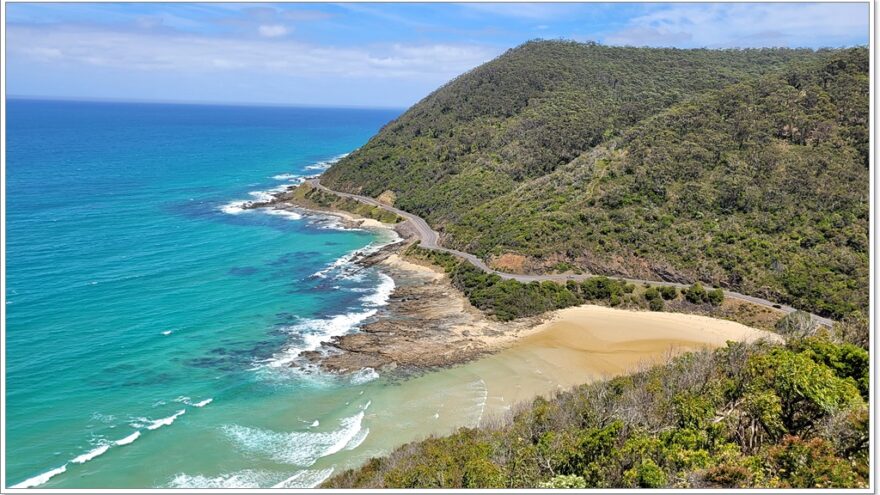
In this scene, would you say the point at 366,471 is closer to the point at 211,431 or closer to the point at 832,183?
the point at 211,431

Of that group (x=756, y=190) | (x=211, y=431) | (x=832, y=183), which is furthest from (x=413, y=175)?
(x=211, y=431)

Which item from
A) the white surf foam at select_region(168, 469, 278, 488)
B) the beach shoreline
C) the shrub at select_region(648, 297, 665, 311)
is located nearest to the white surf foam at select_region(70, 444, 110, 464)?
the white surf foam at select_region(168, 469, 278, 488)

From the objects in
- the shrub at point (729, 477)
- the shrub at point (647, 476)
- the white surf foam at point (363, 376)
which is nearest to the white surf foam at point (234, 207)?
the white surf foam at point (363, 376)

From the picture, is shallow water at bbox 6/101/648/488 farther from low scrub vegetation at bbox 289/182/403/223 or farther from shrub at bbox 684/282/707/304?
shrub at bbox 684/282/707/304

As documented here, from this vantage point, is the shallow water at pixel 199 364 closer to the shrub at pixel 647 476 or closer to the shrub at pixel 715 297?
the shrub at pixel 647 476

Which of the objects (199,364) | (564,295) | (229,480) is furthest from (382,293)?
(229,480)

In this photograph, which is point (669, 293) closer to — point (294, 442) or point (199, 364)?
point (294, 442)
